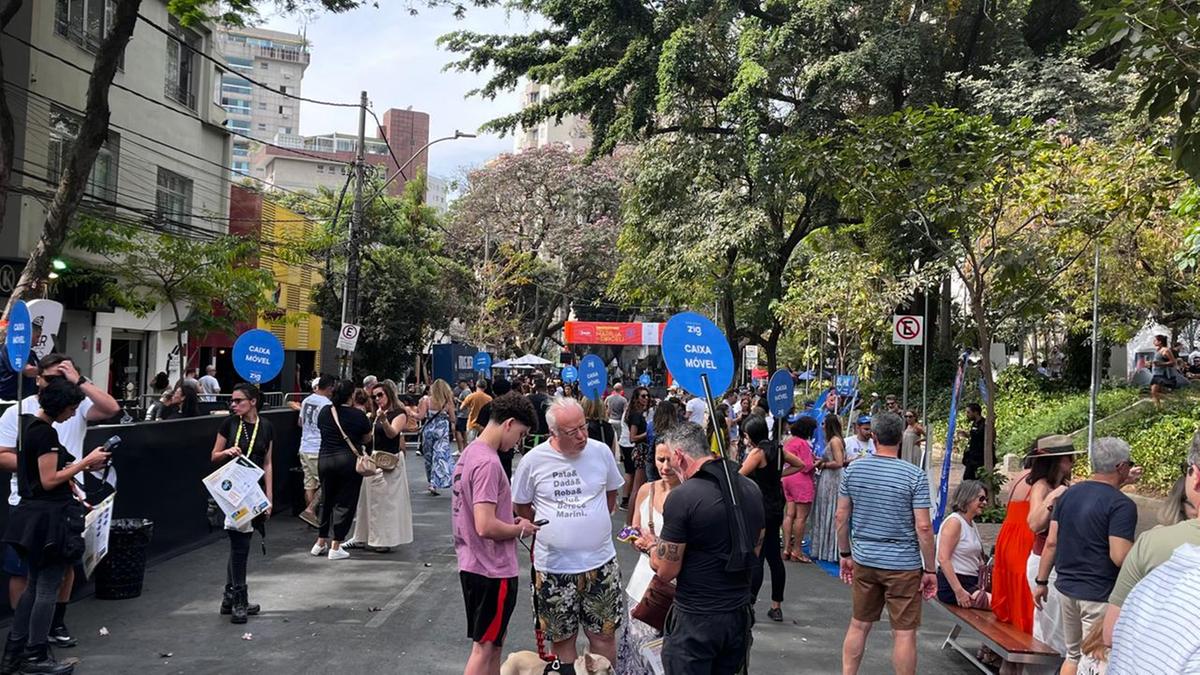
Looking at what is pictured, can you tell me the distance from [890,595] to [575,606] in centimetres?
201

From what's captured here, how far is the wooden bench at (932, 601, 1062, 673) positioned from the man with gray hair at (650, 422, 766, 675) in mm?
2554

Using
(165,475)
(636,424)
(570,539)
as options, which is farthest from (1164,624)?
(636,424)

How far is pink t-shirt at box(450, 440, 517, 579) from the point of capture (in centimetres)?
507

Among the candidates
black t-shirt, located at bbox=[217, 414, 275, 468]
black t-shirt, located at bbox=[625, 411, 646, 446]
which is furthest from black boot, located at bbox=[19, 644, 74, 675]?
black t-shirt, located at bbox=[625, 411, 646, 446]

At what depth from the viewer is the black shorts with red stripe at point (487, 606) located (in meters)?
5.12

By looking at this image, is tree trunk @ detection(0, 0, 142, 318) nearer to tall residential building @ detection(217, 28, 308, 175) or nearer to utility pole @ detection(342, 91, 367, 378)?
utility pole @ detection(342, 91, 367, 378)

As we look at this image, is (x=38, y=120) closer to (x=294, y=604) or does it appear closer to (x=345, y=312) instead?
(x=345, y=312)

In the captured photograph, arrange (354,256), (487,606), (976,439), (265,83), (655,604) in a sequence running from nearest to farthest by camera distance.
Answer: (655,604) → (487,606) → (976,439) → (354,256) → (265,83)

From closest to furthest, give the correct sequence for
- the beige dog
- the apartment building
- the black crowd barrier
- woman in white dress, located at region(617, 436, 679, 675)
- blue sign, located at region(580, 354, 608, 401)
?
the beige dog, woman in white dress, located at region(617, 436, 679, 675), the black crowd barrier, blue sign, located at region(580, 354, 608, 401), the apartment building

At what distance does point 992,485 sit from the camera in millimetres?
13203

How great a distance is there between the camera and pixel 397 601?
8.25 meters

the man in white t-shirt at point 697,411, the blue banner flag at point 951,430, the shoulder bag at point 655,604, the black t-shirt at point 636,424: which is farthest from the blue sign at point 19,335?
the man in white t-shirt at point 697,411

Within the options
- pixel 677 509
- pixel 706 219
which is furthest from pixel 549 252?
pixel 677 509

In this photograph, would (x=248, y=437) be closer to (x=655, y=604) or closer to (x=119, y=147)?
(x=655, y=604)
